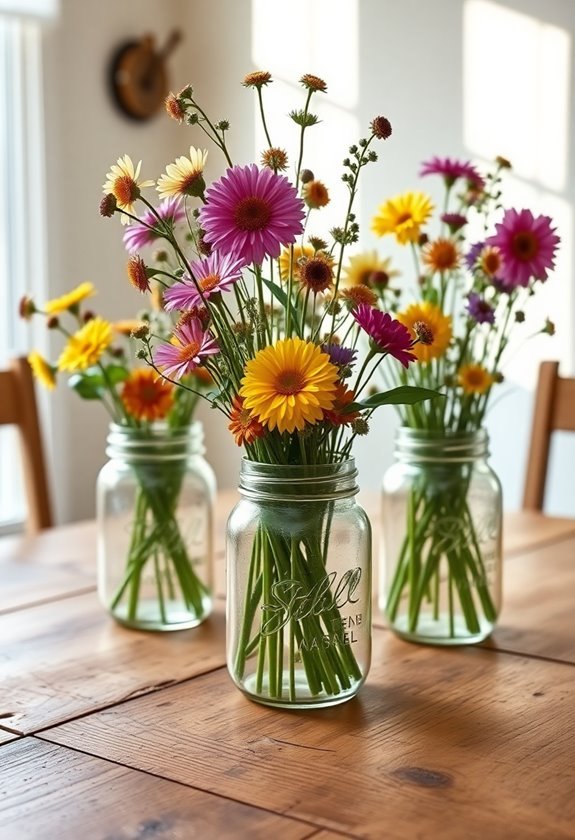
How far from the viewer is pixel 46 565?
4.60 ft

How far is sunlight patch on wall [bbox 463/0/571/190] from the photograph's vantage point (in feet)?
9.82

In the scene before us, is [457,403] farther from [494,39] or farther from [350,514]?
A: [494,39]

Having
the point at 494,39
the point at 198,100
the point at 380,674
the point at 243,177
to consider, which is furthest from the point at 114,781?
the point at 198,100

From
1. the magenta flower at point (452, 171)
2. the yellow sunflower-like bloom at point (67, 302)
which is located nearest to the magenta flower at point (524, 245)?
the magenta flower at point (452, 171)

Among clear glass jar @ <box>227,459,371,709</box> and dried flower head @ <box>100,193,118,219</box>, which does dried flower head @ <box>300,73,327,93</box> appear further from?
clear glass jar @ <box>227,459,371,709</box>

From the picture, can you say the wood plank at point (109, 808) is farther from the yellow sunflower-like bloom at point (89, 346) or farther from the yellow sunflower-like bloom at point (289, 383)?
the yellow sunflower-like bloom at point (89, 346)

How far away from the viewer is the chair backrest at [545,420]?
184 centimetres

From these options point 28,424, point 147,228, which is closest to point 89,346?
point 147,228

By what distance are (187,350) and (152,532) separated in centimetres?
37

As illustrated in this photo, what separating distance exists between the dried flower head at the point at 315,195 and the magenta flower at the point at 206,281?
11cm

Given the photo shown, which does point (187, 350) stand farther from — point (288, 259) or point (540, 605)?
point (540, 605)

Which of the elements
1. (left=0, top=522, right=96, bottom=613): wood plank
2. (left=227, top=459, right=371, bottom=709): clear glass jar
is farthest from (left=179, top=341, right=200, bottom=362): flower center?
(left=0, top=522, right=96, bottom=613): wood plank

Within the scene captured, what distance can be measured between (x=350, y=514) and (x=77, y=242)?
2.75 meters

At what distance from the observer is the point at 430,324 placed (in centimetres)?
99
